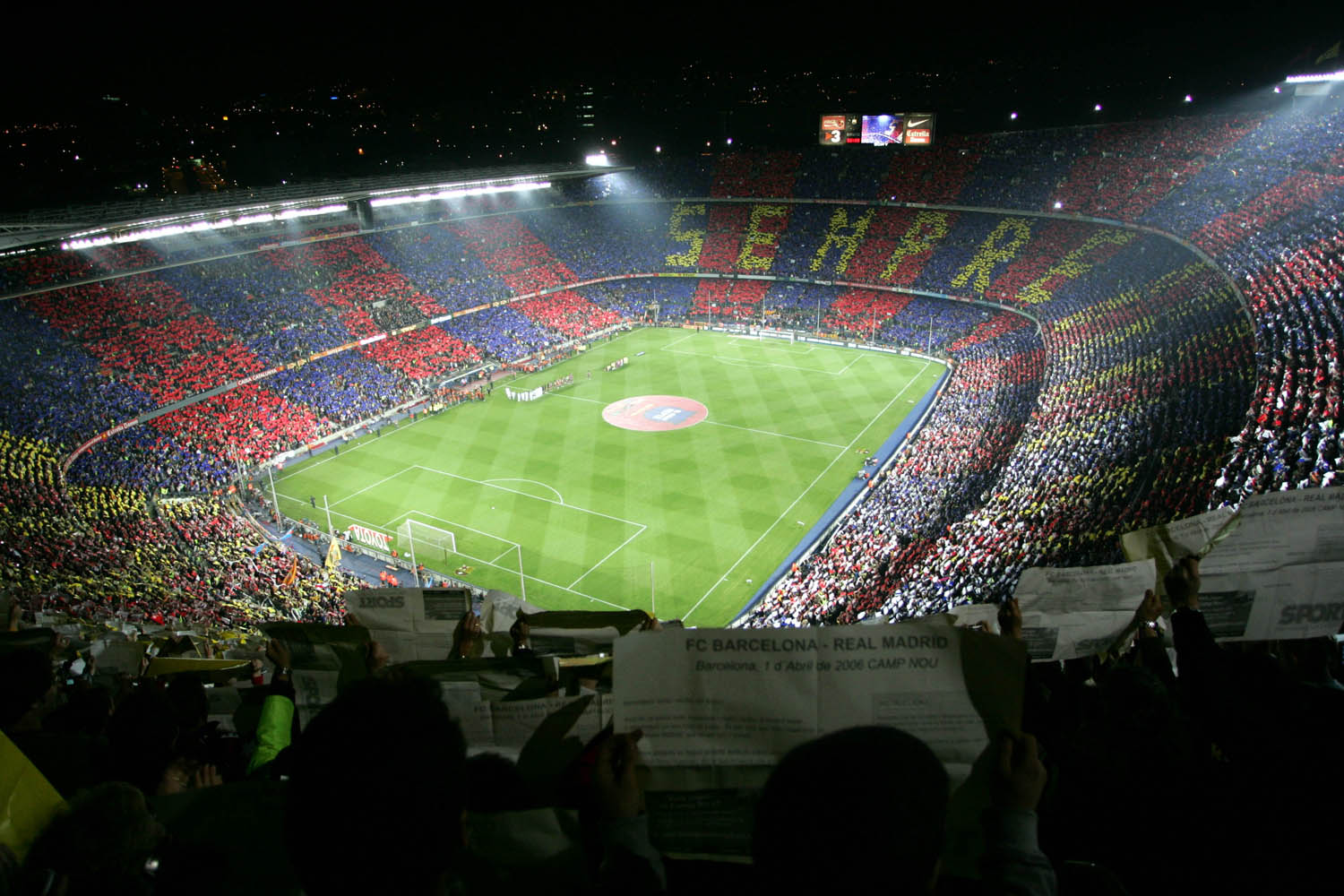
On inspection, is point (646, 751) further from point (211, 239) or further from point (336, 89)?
point (336, 89)

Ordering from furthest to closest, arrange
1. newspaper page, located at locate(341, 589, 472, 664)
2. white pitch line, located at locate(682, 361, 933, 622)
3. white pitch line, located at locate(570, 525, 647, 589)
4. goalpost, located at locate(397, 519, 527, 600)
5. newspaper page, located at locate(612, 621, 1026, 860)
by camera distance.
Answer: goalpost, located at locate(397, 519, 527, 600) < white pitch line, located at locate(570, 525, 647, 589) < white pitch line, located at locate(682, 361, 933, 622) < newspaper page, located at locate(341, 589, 472, 664) < newspaper page, located at locate(612, 621, 1026, 860)

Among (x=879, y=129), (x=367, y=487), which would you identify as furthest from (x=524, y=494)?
(x=879, y=129)

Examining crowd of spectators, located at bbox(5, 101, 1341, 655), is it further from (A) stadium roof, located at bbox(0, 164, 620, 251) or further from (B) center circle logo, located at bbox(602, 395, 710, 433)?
(B) center circle logo, located at bbox(602, 395, 710, 433)

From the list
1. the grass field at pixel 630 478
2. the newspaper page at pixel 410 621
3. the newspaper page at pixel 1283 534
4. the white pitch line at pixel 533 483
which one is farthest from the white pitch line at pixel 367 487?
the newspaper page at pixel 1283 534

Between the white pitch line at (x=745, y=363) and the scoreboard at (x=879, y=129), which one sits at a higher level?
the scoreboard at (x=879, y=129)

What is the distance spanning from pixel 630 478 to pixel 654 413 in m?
8.63

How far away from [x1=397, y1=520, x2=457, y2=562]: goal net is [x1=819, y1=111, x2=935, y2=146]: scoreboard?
173 ft

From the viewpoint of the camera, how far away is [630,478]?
34125mm

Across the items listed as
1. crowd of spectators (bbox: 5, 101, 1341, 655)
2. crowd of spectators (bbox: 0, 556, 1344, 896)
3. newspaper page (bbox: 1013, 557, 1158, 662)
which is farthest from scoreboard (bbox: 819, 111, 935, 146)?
crowd of spectators (bbox: 0, 556, 1344, 896)

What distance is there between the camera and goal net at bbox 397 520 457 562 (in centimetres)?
2817

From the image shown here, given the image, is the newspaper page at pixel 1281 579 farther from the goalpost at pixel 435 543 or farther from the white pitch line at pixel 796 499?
the goalpost at pixel 435 543

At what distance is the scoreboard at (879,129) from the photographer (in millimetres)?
64125

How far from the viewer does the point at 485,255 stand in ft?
205

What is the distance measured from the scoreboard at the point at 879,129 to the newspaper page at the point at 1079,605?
6577cm
